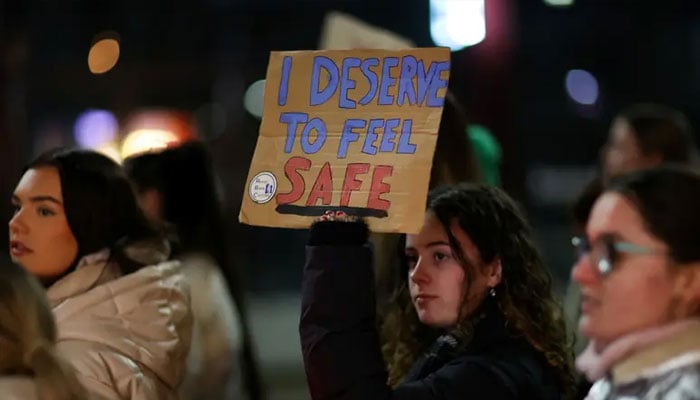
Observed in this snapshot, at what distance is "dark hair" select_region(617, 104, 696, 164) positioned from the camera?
4.88m

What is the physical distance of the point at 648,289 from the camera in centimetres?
231

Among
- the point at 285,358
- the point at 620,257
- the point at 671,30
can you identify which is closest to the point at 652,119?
the point at 620,257

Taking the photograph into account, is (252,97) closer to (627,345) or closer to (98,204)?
(98,204)

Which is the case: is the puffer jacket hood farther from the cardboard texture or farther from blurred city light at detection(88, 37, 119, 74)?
blurred city light at detection(88, 37, 119, 74)

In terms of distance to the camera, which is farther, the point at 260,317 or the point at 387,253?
the point at 260,317

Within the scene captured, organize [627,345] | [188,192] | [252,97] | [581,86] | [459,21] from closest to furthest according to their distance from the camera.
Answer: [627,345], [188,192], [459,21], [252,97], [581,86]

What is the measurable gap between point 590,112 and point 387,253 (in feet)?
65.8

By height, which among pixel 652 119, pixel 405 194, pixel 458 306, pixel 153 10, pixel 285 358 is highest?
pixel 153 10

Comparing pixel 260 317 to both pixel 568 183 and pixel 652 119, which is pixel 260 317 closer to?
pixel 568 183

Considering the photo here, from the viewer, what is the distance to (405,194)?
2.91 m

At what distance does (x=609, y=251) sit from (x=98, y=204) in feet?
6.39

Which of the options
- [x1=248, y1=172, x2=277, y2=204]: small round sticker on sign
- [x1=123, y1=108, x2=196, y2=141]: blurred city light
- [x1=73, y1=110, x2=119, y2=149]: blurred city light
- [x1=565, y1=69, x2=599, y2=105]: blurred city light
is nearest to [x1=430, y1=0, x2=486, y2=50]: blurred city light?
[x1=248, y1=172, x2=277, y2=204]: small round sticker on sign

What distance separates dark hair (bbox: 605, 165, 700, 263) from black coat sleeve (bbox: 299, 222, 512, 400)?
0.72m

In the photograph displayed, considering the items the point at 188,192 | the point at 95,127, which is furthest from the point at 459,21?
the point at 95,127
